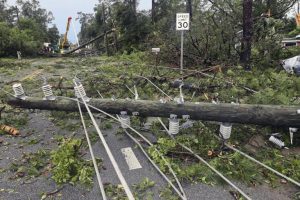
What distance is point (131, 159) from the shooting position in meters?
4.40

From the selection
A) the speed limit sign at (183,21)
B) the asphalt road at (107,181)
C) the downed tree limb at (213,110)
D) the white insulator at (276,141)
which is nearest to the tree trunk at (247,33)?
the speed limit sign at (183,21)

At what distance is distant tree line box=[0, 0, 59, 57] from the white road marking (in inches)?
700

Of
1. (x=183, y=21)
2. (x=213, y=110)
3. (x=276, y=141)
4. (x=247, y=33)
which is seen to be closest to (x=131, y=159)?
(x=213, y=110)

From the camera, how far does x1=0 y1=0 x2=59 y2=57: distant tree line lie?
64.9 ft

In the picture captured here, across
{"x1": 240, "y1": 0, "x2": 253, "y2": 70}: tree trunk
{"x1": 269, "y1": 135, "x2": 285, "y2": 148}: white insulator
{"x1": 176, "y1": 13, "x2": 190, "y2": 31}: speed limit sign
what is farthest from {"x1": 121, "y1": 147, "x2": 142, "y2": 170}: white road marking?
{"x1": 240, "y1": 0, "x2": 253, "y2": 70}: tree trunk

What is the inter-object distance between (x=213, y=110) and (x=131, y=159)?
1.55 m

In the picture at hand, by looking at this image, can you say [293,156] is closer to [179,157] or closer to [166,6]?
[179,157]

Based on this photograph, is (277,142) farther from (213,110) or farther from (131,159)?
(131,159)

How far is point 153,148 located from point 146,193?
40.6 inches

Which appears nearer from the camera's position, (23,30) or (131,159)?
(131,159)

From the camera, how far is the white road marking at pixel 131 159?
4199 mm

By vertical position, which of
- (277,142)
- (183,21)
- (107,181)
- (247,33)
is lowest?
(107,181)

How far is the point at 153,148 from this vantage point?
178 inches

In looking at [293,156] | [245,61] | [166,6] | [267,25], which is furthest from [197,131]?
[166,6]
